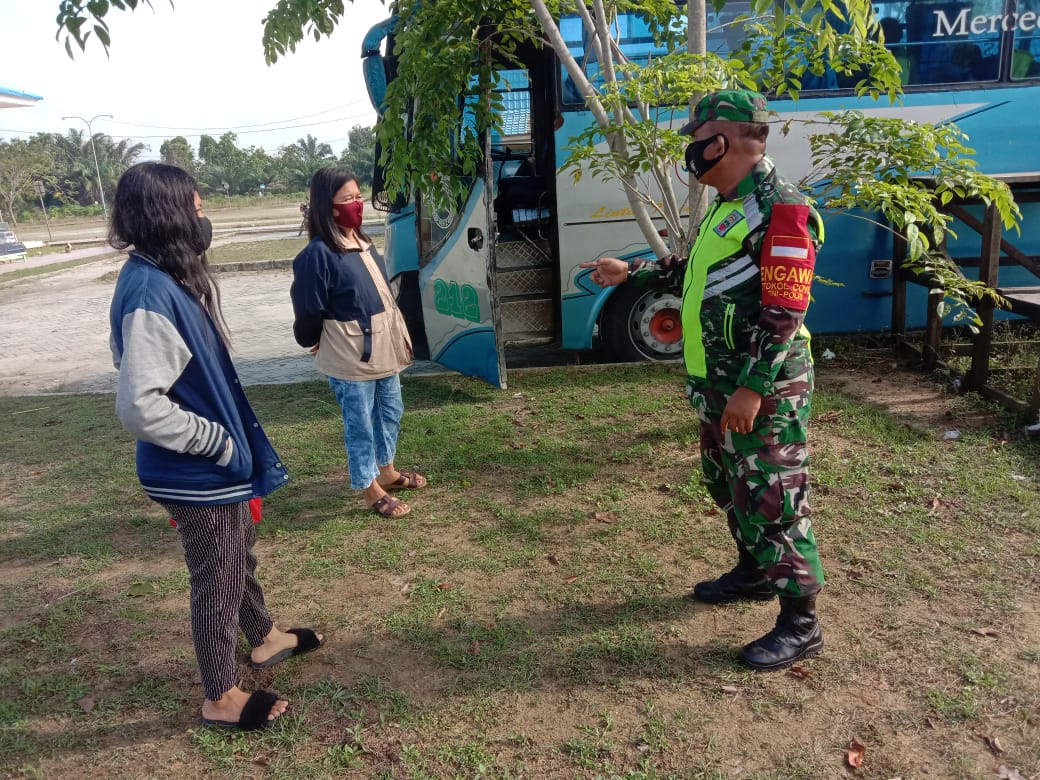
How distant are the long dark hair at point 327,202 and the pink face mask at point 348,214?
0.08 ft

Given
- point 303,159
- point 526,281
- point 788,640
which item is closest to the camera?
point 788,640

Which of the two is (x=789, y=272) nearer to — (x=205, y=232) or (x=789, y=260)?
(x=789, y=260)

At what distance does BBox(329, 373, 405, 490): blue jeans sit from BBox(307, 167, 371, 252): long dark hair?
0.73m

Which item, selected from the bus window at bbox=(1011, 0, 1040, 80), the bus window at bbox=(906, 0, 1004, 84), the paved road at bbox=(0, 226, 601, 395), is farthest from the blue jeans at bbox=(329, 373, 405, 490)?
the bus window at bbox=(1011, 0, 1040, 80)

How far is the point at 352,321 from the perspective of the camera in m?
3.95

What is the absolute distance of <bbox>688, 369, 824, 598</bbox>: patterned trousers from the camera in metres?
2.61

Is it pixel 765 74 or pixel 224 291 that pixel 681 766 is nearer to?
pixel 765 74

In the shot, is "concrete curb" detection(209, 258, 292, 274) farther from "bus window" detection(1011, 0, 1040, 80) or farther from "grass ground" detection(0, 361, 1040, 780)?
"bus window" detection(1011, 0, 1040, 80)

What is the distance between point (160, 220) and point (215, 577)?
1.12 meters

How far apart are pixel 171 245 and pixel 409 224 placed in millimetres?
4917

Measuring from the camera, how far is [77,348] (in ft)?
31.1

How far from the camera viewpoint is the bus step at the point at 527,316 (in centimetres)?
702

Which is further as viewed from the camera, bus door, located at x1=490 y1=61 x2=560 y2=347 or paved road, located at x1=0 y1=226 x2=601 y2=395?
paved road, located at x1=0 y1=226 x2=601 y2=395

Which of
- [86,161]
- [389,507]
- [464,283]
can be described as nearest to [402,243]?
[464,283]
